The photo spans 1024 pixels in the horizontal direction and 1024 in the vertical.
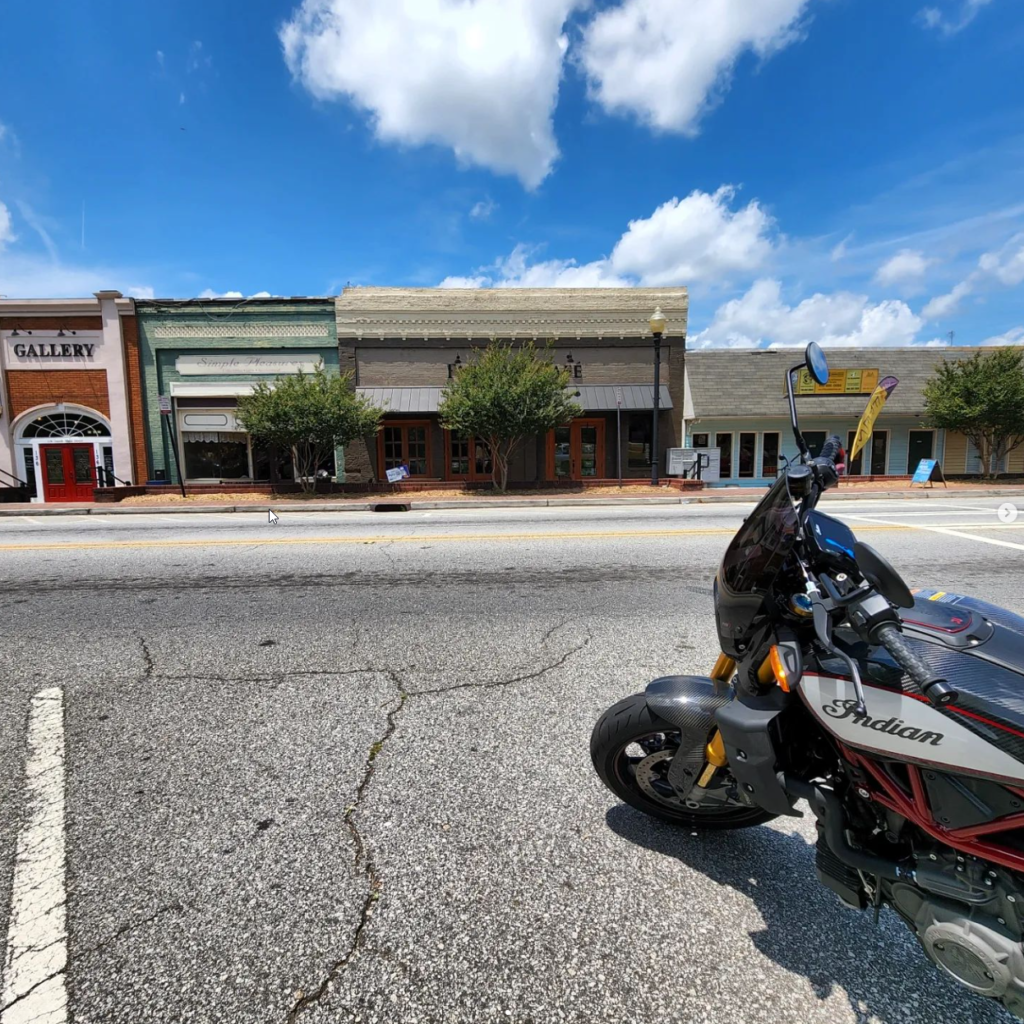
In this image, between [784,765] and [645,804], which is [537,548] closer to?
[645,804]

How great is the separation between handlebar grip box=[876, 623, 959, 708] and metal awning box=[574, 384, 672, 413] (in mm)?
19404

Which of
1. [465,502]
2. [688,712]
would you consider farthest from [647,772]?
[465,502]

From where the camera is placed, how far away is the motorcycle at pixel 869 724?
4.88ft

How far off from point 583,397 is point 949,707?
19.9m

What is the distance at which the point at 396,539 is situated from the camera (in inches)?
374

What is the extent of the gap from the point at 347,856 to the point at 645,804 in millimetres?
1220

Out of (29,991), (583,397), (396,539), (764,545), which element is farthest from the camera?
(583,397)

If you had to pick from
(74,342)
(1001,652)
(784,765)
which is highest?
(74,342)

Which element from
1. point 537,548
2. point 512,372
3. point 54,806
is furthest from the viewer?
point 512,372

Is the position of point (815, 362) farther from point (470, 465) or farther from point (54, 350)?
point (54, 350)

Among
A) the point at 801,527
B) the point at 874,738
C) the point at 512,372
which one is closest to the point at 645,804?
the point at 874,738

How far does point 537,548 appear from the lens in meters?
8.48

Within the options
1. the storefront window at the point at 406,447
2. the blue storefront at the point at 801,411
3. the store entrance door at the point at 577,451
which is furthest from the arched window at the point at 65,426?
the blue storefront at the point at 801,411

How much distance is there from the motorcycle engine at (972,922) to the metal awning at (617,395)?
64.2 feet
